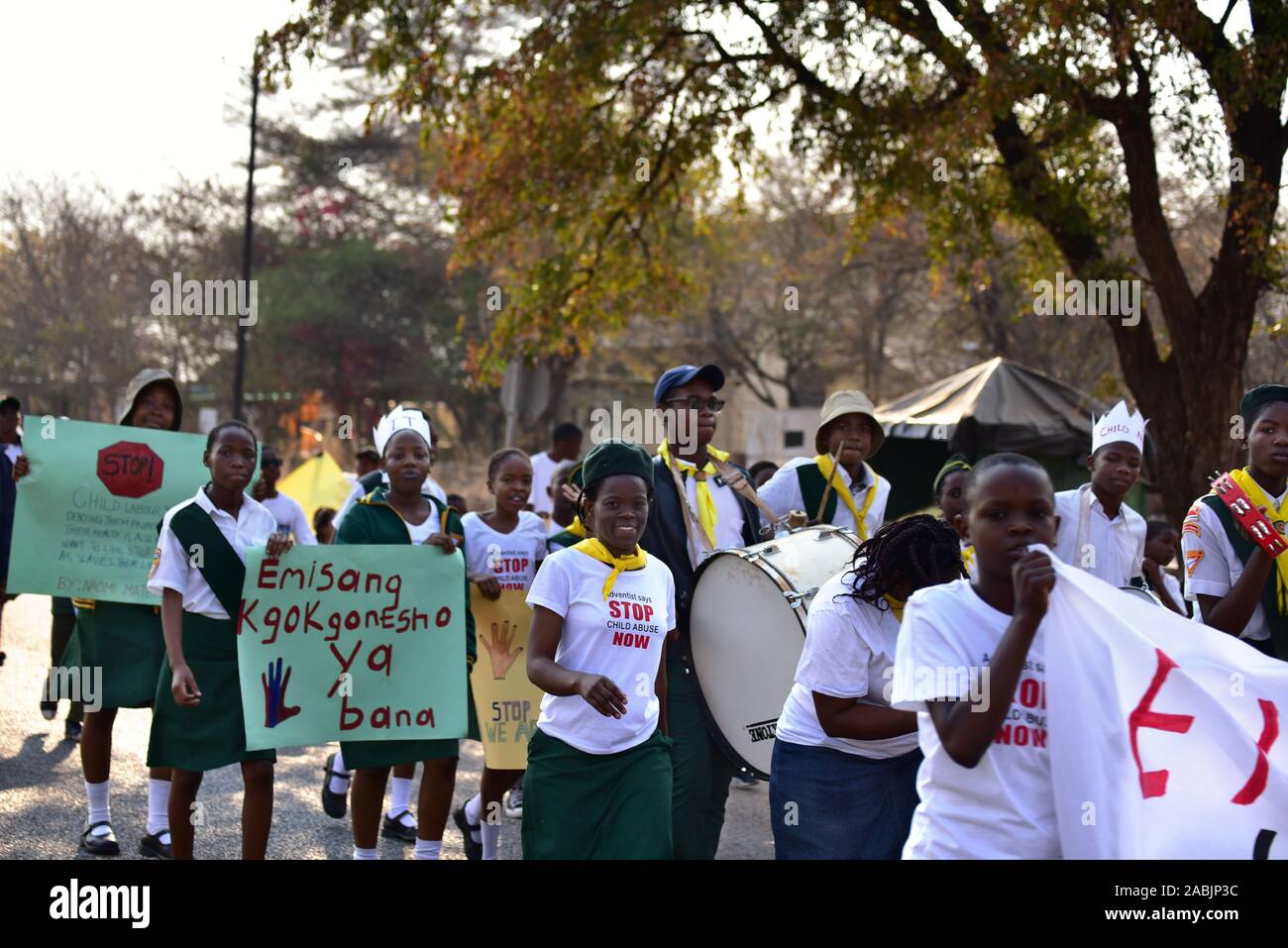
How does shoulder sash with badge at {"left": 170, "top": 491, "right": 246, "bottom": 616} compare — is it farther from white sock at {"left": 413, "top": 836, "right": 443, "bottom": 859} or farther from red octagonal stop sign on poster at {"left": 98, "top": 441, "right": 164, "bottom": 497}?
red octagonal stop sign on poster at {"left": 98, "top": 441, "right": 164, "bottom": 497}

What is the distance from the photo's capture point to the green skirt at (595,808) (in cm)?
470

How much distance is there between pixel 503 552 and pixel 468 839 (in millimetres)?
1348

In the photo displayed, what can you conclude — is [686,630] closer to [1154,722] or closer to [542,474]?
[1154,722]

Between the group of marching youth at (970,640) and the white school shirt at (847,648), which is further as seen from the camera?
the white school shirt at (847,648)

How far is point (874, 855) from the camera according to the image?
4367mm

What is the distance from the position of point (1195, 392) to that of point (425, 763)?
27.8ft

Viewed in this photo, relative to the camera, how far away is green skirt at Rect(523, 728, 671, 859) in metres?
4.70

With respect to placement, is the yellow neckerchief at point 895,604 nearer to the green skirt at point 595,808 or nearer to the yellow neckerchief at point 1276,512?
the green skirt at point 595,808

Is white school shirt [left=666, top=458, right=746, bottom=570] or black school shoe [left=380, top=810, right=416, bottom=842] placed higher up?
white school shirt [left=666, top=458, right=746, bottom=570]

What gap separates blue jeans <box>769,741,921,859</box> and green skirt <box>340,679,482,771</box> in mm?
2092

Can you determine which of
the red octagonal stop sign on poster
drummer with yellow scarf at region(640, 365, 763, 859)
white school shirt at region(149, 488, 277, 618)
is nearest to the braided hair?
drummer with yellow scarf at region(640, 365, 763, 859)

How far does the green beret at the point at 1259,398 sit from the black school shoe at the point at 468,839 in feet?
12.4

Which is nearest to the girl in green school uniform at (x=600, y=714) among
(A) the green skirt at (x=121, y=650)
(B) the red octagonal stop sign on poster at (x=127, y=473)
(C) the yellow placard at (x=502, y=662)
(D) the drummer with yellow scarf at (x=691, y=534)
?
(D) the drummer with yellow scarf at (x=691, y=534)

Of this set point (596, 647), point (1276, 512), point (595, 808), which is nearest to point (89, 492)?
point (596, 647)
